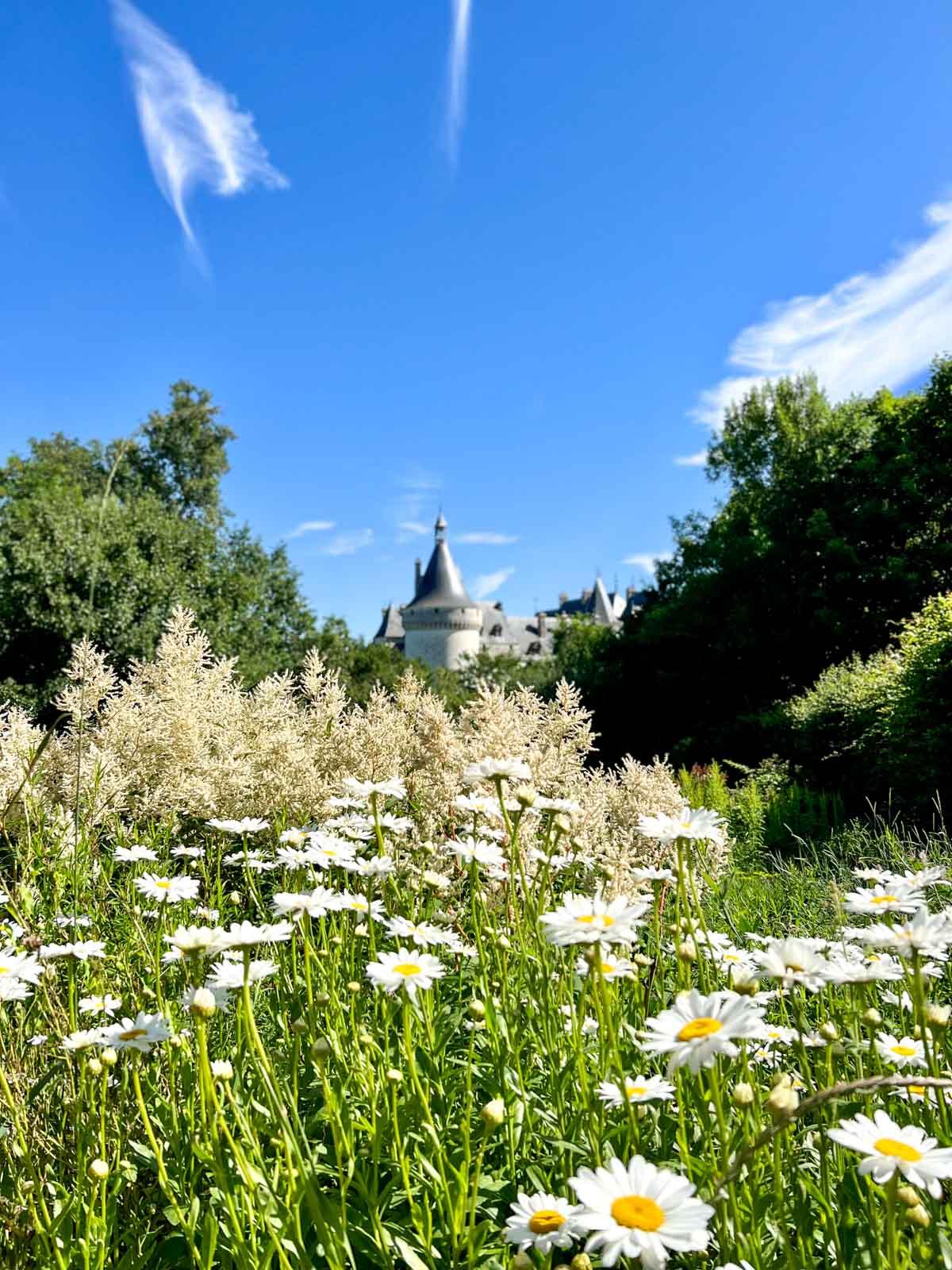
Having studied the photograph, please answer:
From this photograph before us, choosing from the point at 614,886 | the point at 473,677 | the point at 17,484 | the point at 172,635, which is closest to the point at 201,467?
the point at 17,484

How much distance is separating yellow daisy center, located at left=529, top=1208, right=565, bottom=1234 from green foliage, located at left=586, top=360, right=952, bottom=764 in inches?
590

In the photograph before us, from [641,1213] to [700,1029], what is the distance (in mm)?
293

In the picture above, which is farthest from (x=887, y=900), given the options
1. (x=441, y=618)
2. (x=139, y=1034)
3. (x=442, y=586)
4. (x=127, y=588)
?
(x=442, y=586)

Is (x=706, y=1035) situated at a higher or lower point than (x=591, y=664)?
lower

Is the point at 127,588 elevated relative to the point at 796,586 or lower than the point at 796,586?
elevated

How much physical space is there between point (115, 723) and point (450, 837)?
1828 millimetres

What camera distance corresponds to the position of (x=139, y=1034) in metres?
1.66

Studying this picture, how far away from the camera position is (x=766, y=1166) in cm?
173

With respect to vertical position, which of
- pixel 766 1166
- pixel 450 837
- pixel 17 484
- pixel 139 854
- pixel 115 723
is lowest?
pixel 766 1166

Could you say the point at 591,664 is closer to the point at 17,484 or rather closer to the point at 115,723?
the point at 115,723

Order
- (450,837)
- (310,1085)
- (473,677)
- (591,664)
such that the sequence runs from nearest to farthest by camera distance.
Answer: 1. (310,1085)
2. (450,837)
3. (591,664)
4. (473,677)

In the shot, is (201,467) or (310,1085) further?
(201,467)

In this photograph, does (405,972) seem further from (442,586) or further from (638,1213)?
(442,586)

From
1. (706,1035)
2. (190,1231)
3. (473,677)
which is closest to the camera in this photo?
(706,1035)
